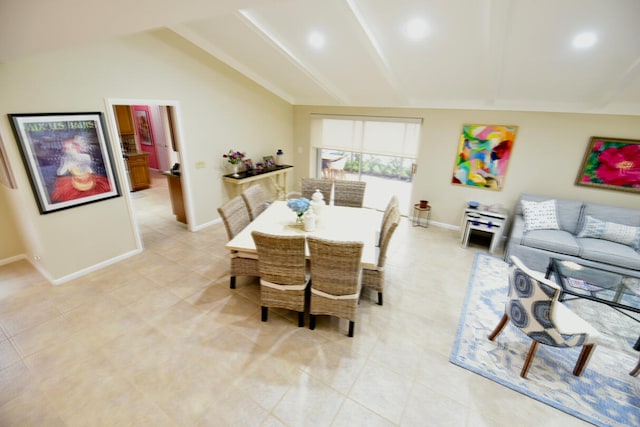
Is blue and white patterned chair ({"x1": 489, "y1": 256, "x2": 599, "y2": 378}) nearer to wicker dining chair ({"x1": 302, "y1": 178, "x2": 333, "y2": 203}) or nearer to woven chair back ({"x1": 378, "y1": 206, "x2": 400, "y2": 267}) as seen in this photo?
woven chair back ({"x1": 378, "y1": 206, "x2": 400, "y2": 267})

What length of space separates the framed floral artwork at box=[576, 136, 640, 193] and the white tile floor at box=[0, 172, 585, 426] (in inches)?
93.7

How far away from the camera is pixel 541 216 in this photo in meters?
3.98

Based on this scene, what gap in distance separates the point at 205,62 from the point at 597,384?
18.7 feet

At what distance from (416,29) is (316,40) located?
3.86 ft

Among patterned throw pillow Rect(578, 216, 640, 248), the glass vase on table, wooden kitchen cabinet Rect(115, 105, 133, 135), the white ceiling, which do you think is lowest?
patterned throw pillow Rect(578, 216, 640, 248)

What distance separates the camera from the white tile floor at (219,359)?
202 cm

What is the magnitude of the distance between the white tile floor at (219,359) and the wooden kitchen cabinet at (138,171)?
3.43m

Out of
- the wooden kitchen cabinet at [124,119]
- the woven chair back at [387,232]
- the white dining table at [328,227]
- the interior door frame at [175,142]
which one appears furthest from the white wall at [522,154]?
the wooden kitchen cabinet at [124,119]

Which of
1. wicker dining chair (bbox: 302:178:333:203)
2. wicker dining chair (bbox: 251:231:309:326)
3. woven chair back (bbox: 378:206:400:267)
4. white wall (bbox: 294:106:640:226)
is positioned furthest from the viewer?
wicker dining chair (bbox: 302:178:333:203)

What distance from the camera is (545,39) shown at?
8.82ft

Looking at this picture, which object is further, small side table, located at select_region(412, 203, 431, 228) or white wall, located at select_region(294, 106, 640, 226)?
small side table, located at select_region(412, 203, 431, 228)

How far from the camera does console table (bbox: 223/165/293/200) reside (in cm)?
493

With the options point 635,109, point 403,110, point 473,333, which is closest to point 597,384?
point 473,333

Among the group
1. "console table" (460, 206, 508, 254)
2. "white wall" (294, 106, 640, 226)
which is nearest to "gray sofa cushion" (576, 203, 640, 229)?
"white wall" (294, 106, 640, 226)
